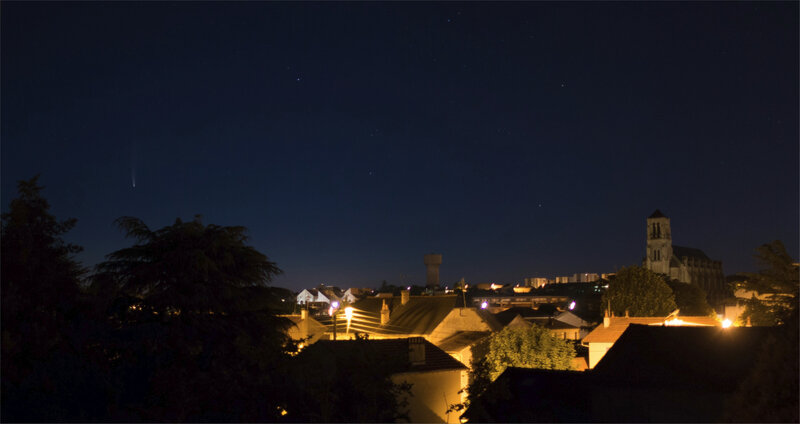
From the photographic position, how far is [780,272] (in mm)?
37719

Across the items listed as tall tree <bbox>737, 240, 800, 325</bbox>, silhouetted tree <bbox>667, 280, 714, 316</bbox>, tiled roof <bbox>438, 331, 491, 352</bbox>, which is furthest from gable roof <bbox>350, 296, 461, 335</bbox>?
silhouetted tree <bbox>667, 280, 714, 316</bbox>

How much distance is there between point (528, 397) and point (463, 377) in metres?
10.4

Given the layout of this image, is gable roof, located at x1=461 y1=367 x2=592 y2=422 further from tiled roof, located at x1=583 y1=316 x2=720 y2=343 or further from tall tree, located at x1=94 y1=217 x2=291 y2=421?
tiled roof, located at x1=583 y1=316 x2=720 y2=343

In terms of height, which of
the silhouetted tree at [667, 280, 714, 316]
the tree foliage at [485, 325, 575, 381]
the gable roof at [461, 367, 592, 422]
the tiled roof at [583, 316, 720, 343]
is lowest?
the gable roof at [461, 367, 592, 422]

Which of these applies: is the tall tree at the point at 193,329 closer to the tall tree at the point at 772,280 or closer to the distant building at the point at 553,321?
the tall tree at the point at 772,280

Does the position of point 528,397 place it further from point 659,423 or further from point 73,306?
point 73,306

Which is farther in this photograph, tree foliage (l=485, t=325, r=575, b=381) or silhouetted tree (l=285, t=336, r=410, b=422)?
tree foliage (l=485, t=325, r=575, b=381)

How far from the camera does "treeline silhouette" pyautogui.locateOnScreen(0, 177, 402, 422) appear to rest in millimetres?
14917

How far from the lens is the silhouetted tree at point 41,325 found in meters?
14.4

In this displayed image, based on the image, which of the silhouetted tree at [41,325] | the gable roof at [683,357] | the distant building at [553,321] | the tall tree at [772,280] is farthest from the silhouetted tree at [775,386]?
the distant building at [553,321]

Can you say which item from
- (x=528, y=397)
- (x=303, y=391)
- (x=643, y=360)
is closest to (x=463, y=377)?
(x=528, y=397)

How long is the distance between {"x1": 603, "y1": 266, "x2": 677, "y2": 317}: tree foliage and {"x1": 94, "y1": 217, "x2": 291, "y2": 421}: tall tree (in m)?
66.9

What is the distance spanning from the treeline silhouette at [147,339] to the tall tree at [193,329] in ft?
0.09

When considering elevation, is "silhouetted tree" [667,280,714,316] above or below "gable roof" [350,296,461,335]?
above
